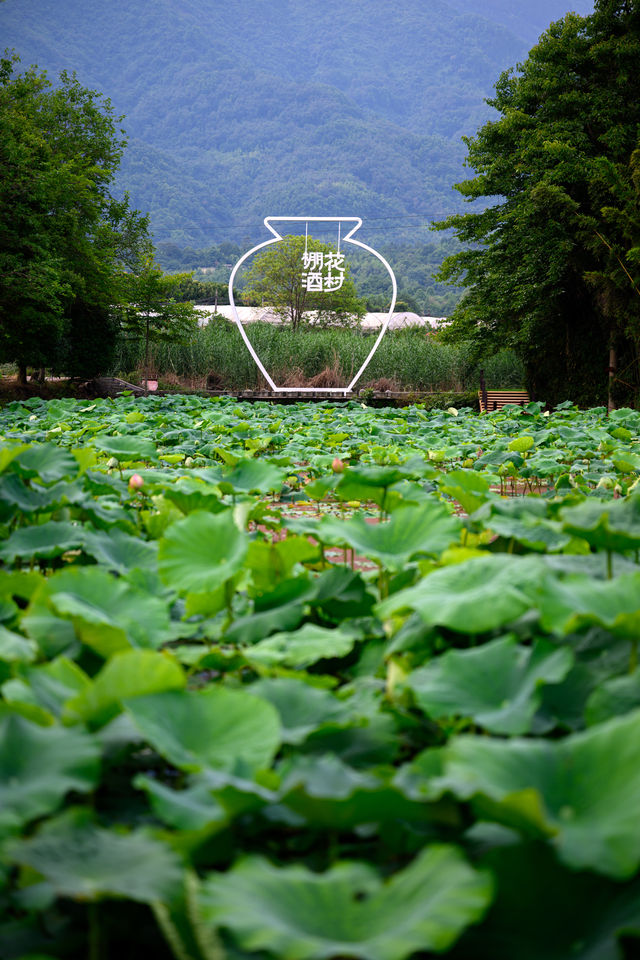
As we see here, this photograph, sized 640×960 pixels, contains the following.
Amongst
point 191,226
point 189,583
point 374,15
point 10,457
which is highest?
point 374,15

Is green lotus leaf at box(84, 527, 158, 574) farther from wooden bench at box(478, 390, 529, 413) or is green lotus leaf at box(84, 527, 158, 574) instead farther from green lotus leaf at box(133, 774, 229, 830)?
wooden bench at box(478, 390, 529, 413)

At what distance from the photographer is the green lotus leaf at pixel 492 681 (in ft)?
2.27

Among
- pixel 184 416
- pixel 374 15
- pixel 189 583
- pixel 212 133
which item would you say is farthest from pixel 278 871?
Result: pixel 374 15

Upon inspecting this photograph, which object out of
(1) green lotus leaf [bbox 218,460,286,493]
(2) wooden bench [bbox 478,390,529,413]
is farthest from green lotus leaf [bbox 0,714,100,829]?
(2) wooden bench [bbox 478,390,529,413]

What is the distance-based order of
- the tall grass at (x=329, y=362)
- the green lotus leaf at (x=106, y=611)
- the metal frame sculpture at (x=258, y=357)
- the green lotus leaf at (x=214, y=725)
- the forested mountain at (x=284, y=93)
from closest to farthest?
the green lotus leaf at (x=214, y=725) < the green lotus leaf at (x=106, y=611) < the metal frame sculpture at (x=258, y=357) < the tall grass at (x=329, y=362) < the forested mountain at (x=284, y=93)

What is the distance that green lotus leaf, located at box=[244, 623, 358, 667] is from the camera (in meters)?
0.91

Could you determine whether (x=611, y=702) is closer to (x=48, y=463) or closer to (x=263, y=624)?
(x=263, y=624)

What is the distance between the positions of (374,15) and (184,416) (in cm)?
20123

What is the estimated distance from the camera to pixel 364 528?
1176 millimetres

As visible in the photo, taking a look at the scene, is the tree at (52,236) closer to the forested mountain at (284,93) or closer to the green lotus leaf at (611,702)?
the green lotus leaf at (611,702)

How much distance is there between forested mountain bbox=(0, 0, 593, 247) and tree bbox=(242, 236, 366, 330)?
235 feet

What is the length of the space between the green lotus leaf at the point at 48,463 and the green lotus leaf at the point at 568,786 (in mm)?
1246

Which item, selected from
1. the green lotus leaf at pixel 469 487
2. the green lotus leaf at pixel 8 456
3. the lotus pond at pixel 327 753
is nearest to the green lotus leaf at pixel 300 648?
the lotus pond at pixel 327 753

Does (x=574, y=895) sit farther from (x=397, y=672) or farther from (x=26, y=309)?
(x=26, y=309)
